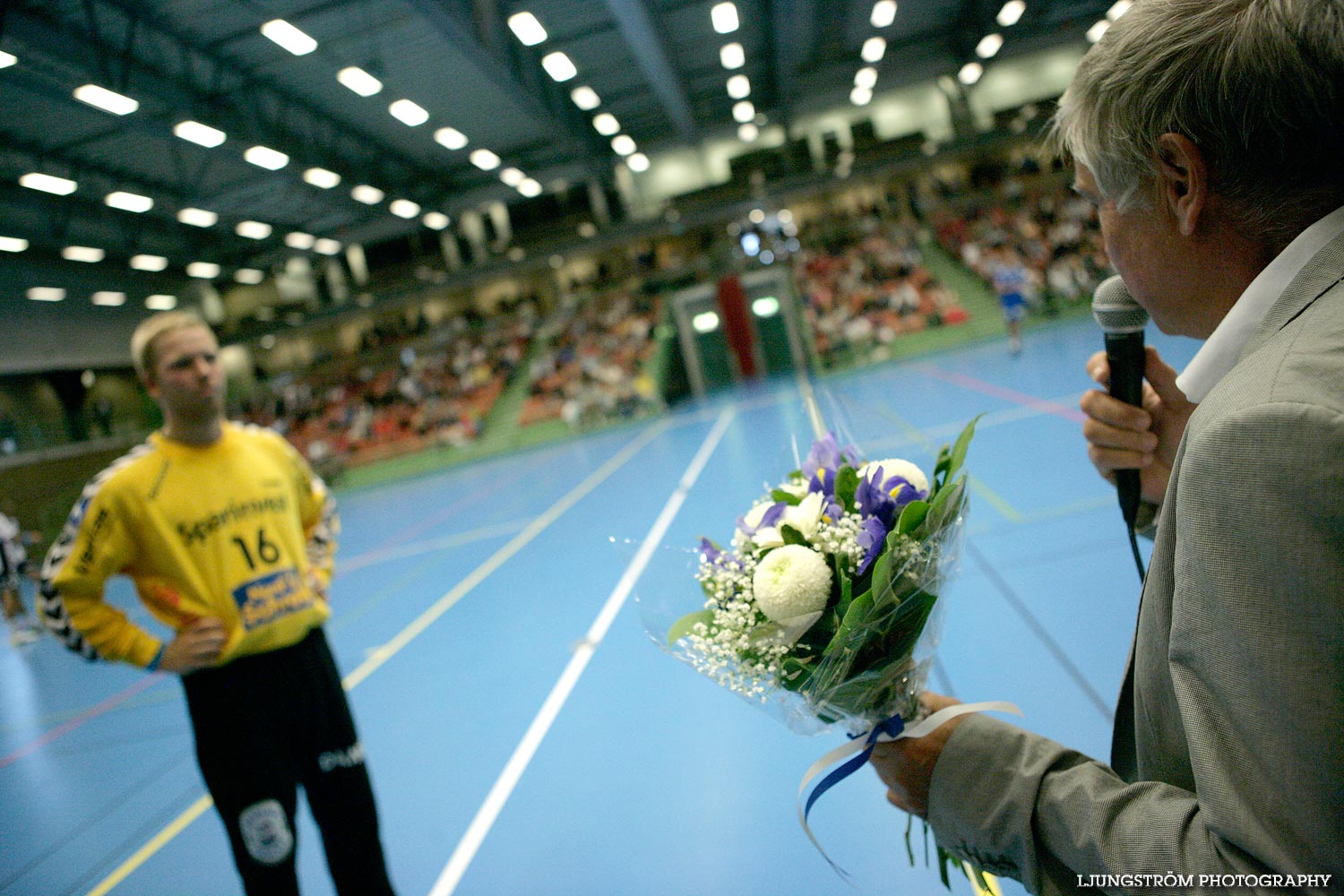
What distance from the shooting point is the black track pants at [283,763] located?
2121 mm

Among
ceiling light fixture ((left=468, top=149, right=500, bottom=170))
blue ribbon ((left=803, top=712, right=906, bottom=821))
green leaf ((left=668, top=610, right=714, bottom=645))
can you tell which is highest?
ceiling light fixture ((left=468, top=149, right=500, bottom=170))

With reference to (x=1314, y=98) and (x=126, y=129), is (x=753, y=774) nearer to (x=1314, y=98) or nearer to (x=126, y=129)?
(x=1314, y=98)

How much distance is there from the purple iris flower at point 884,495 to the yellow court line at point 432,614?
12.3 feet

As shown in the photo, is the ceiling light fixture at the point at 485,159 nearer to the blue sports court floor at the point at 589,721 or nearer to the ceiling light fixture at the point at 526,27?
the ceiling light fixture at the point at 526,27

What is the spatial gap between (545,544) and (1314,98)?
804cm

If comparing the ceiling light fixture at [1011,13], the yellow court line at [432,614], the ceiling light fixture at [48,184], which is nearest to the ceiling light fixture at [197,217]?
the ceiling light fixture at [48,184]

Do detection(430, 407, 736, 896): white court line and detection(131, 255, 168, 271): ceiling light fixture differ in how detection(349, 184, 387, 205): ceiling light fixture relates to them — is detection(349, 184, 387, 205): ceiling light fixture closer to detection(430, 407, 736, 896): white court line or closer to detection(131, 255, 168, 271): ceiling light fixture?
detection(131, 255, 168, 271): ceiling light fixture

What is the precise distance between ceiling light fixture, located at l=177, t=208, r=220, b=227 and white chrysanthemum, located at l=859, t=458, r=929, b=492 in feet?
72.6

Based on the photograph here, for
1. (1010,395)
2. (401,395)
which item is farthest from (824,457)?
(401,395)

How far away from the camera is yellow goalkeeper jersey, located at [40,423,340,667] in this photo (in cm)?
211

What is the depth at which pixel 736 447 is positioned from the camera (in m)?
11.6

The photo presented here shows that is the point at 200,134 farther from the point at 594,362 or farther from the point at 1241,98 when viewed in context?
the point at 1241,98

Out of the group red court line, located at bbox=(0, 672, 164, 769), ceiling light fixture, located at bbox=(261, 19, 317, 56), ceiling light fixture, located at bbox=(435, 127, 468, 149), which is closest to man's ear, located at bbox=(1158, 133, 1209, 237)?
red court line, located at bbox=(0, 672, 164, 769)

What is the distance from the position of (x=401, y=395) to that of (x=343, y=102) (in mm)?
11752
